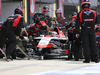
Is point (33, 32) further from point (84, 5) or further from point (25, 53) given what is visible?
point (84, 5)

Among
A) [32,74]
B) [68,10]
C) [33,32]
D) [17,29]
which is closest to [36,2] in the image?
[68,10]

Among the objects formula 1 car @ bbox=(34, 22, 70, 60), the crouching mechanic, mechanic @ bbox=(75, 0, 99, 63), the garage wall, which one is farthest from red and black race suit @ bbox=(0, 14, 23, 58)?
the garage wall

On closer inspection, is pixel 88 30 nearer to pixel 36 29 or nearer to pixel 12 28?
pixel 12 28

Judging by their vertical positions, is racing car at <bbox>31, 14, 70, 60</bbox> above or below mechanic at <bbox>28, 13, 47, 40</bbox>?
below

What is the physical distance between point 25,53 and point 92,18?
2.98 meters

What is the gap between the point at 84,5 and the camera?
11.5 metres

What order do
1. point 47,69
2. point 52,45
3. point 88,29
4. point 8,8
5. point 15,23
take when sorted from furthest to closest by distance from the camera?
point 8,8, point 52,45, point 15,23, point 88,29, point 47,69

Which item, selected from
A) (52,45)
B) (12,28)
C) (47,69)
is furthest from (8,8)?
(47,69)

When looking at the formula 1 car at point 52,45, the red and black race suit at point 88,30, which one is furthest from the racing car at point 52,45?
the red and black race suit at point 88,30

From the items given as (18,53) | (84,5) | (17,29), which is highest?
(84,5)

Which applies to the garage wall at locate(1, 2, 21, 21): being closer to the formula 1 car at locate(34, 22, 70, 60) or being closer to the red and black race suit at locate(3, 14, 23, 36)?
the formula 1 car at locate(34, 22, 70, 60)

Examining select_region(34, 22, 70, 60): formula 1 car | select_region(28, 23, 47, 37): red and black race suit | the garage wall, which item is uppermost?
the garage wall

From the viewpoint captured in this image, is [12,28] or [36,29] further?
[36,29]

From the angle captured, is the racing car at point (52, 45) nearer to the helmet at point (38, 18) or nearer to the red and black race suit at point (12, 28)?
the helmet at point (38, 18)
